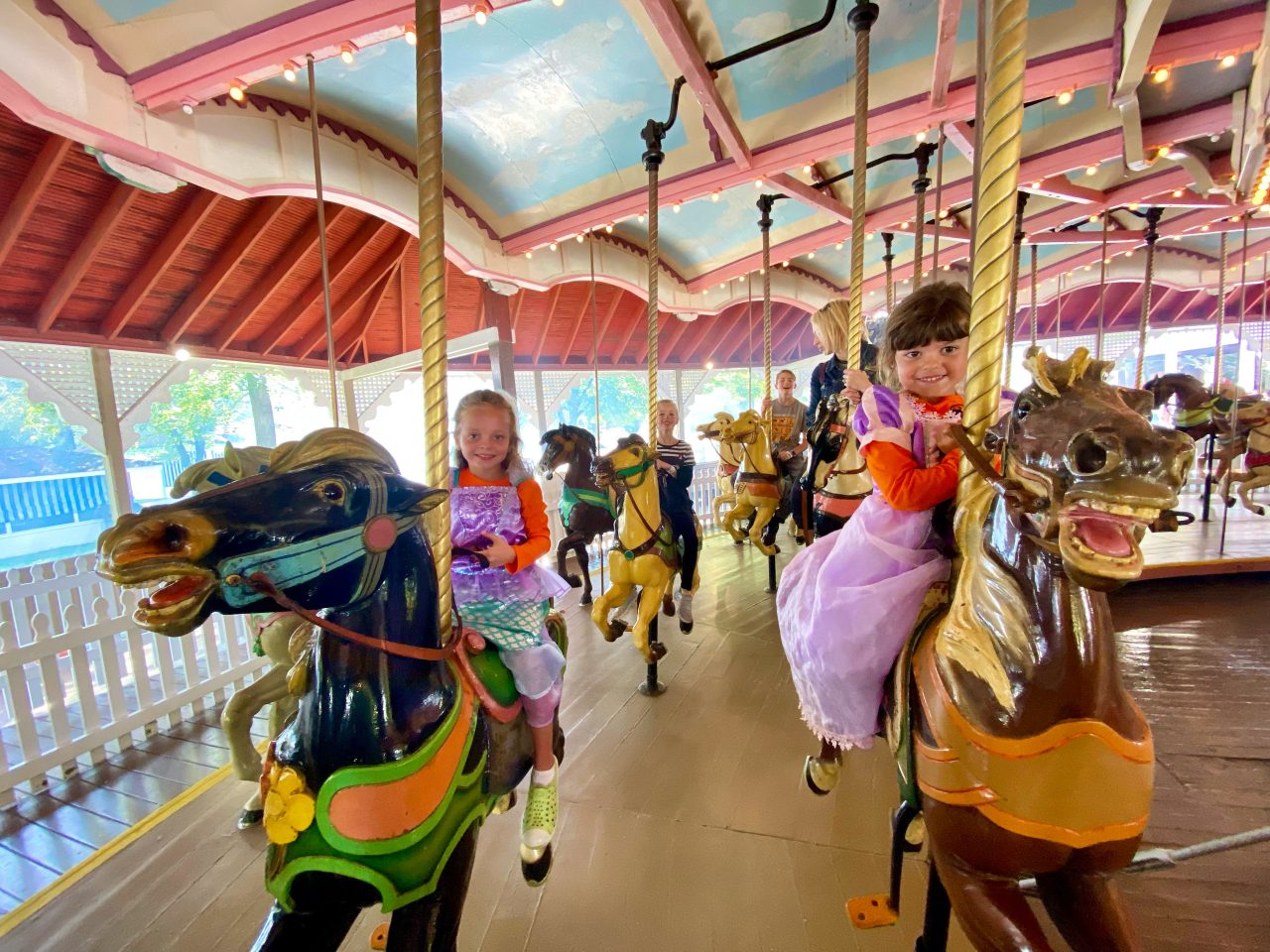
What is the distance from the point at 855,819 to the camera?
172 centimetres

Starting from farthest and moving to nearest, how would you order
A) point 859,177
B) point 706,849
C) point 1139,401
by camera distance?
point 859,177 < point 706,849 < point 1139,401

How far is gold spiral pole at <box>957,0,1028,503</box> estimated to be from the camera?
81cm

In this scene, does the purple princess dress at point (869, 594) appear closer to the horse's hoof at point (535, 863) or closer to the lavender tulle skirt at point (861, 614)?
the lavender tulle skirt at point (861, 614)

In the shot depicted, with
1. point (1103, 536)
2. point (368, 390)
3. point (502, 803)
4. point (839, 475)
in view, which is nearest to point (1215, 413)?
point (839, 475)

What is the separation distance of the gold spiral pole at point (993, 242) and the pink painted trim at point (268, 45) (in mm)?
1772

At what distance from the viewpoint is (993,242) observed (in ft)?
2.72

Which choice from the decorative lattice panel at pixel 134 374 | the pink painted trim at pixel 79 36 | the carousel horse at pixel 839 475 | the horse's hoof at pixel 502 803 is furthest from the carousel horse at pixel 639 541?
the decorative lattice panel at pixel 134 374

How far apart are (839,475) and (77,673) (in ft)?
11.7

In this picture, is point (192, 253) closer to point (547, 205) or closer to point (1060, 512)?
point (547, 205)

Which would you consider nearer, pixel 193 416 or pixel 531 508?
pixel 531 508

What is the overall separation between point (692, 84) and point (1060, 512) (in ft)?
8.79

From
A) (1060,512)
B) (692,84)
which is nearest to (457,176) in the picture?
(692,84)

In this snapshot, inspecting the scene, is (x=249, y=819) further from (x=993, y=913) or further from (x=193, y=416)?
(x=193, y=416)

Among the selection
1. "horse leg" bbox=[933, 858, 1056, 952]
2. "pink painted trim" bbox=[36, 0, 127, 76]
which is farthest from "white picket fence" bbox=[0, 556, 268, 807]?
"horse leg" bbox=[933, 858, 1056, 952]
